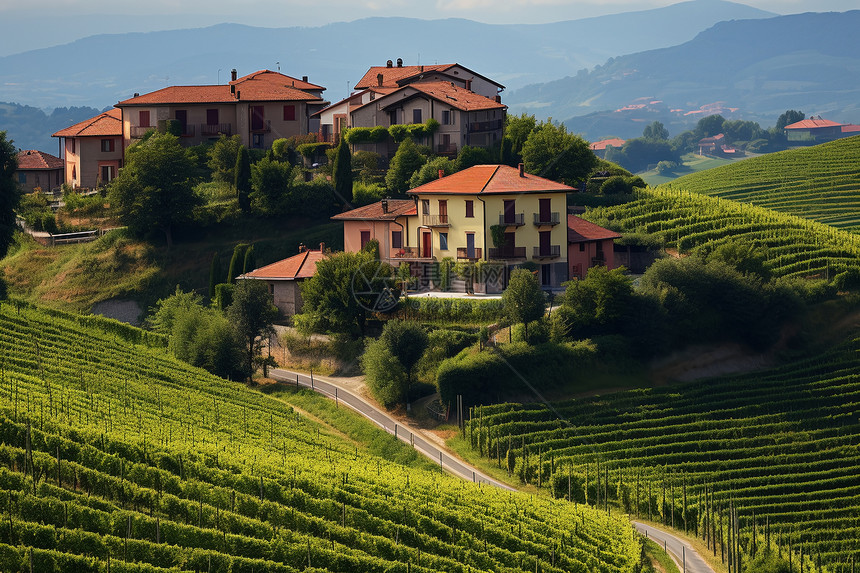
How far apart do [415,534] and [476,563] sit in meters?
2.09

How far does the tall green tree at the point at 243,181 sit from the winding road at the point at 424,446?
16953 mm

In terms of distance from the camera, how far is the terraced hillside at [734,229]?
69000 mm

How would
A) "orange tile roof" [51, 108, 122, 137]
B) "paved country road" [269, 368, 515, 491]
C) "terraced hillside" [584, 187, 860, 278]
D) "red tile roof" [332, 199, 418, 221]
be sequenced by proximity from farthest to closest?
1. "orange tile roof" [51, 108, 122, 137]
2. "red tile roof" [332, 199, 418, 221]
3. "terraced hillside" [584, 187, 860, 278]
4. "paved country road" [269, 368, 515, 491]

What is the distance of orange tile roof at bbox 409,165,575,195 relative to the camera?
221ft

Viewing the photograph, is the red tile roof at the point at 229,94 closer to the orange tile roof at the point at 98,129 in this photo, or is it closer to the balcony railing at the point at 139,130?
the balcony railing at the point at 139,130

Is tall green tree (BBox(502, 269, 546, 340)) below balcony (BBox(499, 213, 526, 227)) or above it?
below

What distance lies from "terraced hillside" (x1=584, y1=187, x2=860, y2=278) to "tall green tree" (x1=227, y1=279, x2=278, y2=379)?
21667 mm

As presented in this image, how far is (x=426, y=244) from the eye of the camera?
69.2m

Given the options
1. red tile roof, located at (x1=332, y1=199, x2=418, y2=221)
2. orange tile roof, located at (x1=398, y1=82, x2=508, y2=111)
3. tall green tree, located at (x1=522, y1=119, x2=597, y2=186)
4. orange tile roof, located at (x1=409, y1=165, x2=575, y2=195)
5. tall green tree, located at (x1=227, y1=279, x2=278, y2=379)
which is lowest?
tall green tree, located at (x1=227, y1=279, x2=278, y2=379)

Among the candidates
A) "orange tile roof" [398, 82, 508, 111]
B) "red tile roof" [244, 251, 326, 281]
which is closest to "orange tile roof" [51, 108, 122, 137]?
"orange tile roof" [398, 82, 508, 111]

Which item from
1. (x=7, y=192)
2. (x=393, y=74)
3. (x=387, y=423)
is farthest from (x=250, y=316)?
(x=393, y=74)

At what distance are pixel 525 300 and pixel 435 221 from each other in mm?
10680

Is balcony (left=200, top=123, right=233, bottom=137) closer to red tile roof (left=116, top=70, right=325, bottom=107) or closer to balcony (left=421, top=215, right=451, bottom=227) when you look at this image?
red tile roof (left=116, top=70, right=325, bottom=107)

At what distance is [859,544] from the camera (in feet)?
154
